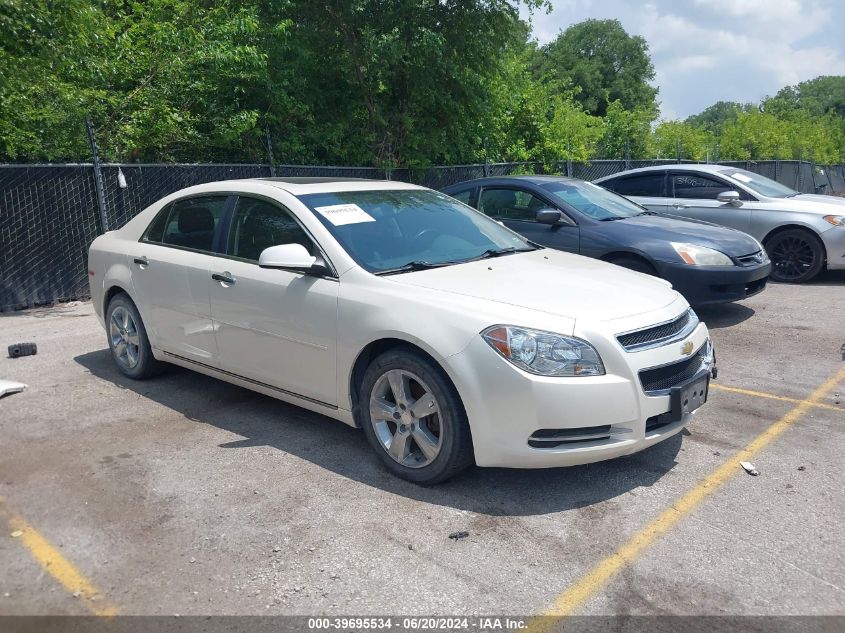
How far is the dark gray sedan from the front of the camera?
7125 mm

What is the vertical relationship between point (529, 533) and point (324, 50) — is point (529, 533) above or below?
below

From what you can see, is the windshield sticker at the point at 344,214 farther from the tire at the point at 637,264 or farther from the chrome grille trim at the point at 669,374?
the tire at the point at 637,264

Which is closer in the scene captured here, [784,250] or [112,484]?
[112,484]

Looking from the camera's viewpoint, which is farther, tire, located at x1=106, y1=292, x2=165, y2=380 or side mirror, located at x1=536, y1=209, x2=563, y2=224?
side mirror, located at x1=536, y1=209, x2=563, y2=224

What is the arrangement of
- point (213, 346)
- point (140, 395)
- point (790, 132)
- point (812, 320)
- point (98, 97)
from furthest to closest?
point (790, 132), point (98, 97), point (812, 320), point (140, 395), point (213, 346)

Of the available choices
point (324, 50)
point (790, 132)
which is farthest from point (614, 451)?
point (790, 132)

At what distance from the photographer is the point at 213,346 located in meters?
4.98

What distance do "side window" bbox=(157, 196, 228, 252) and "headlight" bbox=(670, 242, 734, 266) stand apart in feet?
14.3

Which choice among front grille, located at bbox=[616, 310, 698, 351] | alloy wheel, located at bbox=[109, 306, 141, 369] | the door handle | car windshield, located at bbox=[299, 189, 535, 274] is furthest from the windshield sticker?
alloy wheel, located at bbox=[109, 306, 141, 369]

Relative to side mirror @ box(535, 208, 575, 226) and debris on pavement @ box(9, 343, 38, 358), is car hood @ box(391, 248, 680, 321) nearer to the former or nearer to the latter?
side mirror @ box(535, 208, 575, 226)

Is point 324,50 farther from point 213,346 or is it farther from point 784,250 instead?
point 213,346

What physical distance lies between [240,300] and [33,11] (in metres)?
5.16

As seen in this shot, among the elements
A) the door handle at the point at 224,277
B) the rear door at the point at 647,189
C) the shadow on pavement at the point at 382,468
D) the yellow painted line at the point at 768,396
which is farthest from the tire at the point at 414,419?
the rear door at the point at 647,189

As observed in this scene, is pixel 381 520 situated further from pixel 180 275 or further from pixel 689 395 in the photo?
pixel 180 275
